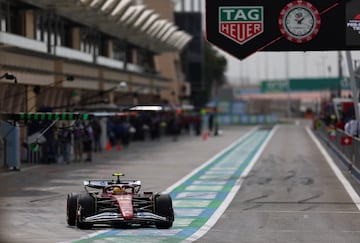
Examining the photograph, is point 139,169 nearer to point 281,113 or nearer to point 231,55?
point 231,55

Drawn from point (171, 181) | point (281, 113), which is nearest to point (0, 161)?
point (171, 181)

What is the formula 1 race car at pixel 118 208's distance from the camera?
60.4 feet

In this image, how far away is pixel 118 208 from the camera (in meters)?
18.6

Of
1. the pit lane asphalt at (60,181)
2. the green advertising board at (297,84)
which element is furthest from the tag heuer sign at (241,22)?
the green advertising board at (297,84)

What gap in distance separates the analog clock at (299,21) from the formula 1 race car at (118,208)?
5.03 metres

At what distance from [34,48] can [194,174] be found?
997 centimetres

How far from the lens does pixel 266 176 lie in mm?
33031

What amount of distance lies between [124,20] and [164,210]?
1613 inches

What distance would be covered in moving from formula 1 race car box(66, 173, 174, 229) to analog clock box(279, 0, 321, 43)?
16.5 feet

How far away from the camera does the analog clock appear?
69.5ft

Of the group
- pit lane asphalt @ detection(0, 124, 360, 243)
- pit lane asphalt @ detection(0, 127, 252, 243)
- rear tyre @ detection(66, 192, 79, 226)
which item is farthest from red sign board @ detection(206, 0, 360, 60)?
pit lane asphalt @ detection(0, 127, 252, 243)

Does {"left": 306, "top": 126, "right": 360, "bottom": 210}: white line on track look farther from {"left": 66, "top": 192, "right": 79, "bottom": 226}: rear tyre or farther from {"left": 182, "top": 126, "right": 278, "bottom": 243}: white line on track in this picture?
{"left": 66, "top": 192, "right": 79, "bottom": 226}: rear tyre

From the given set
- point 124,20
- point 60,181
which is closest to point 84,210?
point 60,181

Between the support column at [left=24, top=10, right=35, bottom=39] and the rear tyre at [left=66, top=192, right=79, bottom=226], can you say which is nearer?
the rear tyre at [left=66, top=192, right=79, bottom=226]
